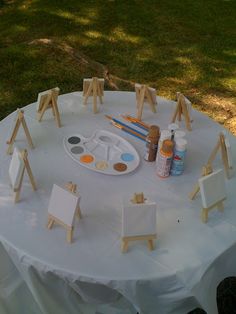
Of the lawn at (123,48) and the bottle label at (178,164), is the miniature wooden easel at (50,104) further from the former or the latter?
Answer: the lawn at (123,48)

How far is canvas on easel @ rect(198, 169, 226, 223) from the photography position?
165 centimetres

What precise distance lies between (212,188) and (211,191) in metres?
0.01

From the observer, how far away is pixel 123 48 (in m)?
4.94

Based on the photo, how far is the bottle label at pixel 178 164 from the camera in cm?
181

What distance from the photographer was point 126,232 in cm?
150

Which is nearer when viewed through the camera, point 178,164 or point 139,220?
point 139,220

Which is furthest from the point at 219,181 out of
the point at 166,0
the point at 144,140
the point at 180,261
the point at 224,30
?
the point at 166,0

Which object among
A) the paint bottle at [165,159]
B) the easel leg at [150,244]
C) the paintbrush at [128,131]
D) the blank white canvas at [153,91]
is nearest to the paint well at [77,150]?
the paintbrush at [128,131]

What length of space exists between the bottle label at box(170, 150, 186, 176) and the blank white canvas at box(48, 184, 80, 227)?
Answer: 0.51 m

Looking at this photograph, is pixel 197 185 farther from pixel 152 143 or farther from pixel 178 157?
pixel 152 143

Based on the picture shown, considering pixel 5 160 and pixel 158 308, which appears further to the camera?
pixel 5 160

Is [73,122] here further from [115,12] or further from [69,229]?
[115,12]

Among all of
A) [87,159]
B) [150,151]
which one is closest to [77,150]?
[87,159]

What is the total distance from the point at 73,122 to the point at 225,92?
2574 mm
